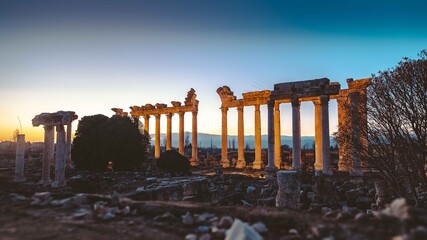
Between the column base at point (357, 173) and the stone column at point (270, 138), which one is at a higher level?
the stone column at point (270, 138)

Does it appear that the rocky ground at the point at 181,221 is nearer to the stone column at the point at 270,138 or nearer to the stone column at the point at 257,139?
the stone column at the point at 270,138

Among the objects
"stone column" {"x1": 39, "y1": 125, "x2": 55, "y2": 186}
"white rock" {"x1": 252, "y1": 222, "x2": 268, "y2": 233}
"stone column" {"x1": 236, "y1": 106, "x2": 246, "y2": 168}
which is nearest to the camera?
"white rock" {"x1": 252, "y1": 222, "x2": 268, "y2": 233}

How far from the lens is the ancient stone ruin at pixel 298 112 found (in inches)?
705

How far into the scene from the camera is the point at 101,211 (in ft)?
22.1

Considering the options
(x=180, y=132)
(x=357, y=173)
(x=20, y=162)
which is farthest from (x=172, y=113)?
(x=357, y=173)

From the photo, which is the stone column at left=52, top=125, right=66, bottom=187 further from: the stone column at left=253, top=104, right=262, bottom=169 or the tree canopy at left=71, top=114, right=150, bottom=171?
the stone column at left=253, top=104, right=262, bottom=169

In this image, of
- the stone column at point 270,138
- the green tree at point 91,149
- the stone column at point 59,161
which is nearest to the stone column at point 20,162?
the stone column at point 59,161

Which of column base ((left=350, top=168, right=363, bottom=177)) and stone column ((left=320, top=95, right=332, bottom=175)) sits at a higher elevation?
stone column ((left=320, top=95, right=332, bottom=175))

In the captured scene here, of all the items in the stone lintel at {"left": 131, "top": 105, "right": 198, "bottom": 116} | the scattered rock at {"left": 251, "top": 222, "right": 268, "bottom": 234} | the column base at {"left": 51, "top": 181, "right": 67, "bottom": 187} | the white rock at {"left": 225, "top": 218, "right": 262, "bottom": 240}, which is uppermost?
the stone lintel at {"left": 131, "top": 105, "right": 198, "bottom": 116}

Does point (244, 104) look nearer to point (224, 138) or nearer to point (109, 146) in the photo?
point (224, 138)

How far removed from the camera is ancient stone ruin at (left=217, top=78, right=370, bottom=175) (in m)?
17.9

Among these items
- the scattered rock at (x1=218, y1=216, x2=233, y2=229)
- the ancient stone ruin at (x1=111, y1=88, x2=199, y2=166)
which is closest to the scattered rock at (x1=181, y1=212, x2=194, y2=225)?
the scattered rock at (x1=218, y1=216, x2=233, y2=229)

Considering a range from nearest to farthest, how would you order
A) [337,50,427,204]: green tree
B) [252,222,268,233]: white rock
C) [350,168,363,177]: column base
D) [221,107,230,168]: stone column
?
→ [252,222,268,233]: white rock → [337,50,427,204]: green tree → [350,168,363,177]: column base → [221,107,230,168]: stone column

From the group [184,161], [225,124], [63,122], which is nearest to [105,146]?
[184,161]
